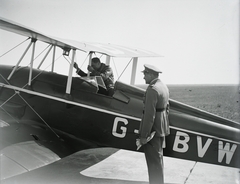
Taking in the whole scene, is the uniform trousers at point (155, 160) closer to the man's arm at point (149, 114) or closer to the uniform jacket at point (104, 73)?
the man's arm at point (149, 114)

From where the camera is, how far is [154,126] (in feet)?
10.5

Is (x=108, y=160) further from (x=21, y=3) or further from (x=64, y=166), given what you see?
(x=21, y=3)

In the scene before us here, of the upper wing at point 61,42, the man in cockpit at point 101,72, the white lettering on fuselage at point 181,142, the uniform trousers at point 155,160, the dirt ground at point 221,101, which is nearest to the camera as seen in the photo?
the uniform trousers at point 155,160

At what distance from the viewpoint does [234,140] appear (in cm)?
351

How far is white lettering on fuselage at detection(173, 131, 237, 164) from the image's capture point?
3529 mm

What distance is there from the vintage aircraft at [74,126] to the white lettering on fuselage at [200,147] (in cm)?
1

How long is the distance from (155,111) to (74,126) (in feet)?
5.78

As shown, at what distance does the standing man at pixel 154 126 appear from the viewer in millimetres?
3082

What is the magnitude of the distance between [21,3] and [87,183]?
331 cm

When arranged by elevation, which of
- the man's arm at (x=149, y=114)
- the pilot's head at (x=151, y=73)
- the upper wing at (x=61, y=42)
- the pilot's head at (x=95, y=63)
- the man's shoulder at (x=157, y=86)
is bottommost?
the man's arm at (x=149, y=114)

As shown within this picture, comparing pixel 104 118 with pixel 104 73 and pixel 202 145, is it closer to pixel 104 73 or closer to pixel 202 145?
pixel 104 73

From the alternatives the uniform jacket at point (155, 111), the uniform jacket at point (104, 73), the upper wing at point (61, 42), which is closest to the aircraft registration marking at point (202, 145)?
the uniform jacket at point (155, 111)

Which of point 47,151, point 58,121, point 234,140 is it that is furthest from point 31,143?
point 234,140

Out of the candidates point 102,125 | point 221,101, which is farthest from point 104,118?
point 221,101
